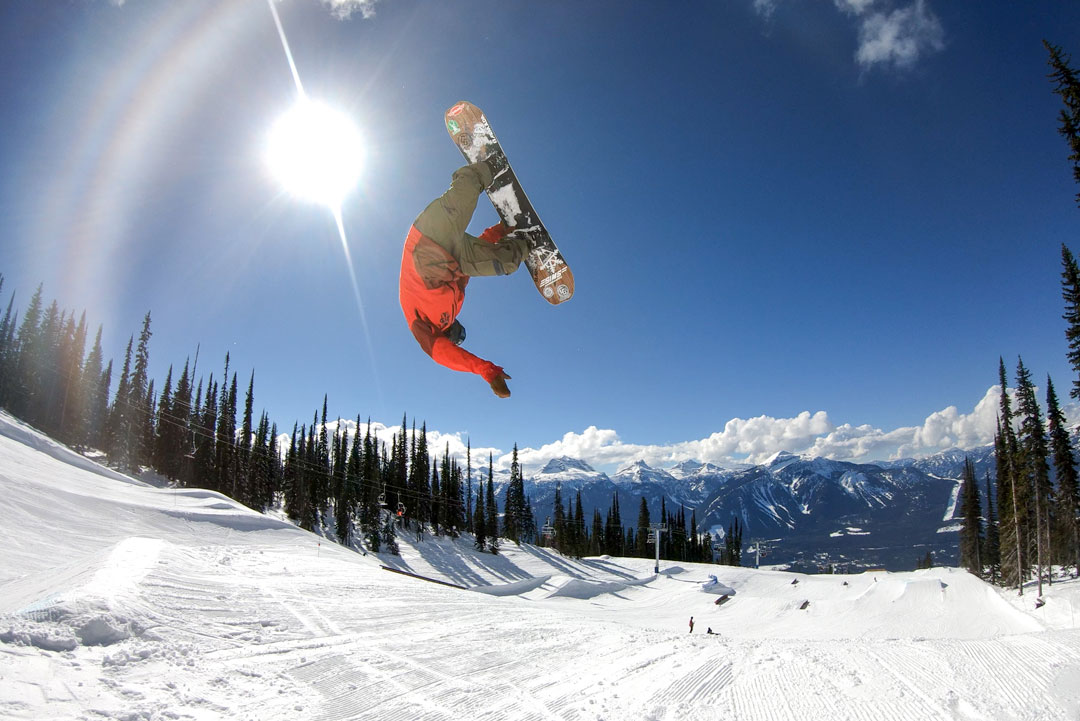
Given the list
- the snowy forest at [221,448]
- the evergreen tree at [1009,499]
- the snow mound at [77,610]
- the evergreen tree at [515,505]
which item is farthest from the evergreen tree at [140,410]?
the evergreen tree at [1009,499]

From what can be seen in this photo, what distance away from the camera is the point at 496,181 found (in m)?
4.90

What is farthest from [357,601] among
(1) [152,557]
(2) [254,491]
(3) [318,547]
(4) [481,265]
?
(2) [254,491]

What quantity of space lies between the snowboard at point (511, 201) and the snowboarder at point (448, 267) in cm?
48

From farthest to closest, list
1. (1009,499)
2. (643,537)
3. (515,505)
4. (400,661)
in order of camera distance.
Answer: (643,537), (515,505), (1009,499), (400,661)

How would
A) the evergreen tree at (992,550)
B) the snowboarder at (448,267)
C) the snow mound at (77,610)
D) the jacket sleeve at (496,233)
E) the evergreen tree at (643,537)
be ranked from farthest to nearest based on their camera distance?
1. the evergreen tree at (643,537)
2. the evergreen tree at (992,550)
3. the jacket sleeve at (496,233)
4. the snow mound at (77,610)
5. the snowboarder at (448,267)

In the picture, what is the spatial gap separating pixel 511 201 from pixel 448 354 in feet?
5.98

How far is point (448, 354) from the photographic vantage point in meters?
4.23

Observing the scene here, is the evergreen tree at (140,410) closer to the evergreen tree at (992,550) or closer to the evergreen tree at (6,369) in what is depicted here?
the evergreen tree at (6,369)

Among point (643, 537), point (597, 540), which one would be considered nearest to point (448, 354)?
point (597, 540)

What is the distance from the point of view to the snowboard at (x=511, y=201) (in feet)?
16.3

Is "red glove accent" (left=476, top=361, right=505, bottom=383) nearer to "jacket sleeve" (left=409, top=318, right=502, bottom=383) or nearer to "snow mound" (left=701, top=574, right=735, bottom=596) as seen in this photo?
"jacket sleeve" (left=409, top=318, right=502, bottom=383)

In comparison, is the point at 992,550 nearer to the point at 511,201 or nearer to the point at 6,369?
the point at 511,201

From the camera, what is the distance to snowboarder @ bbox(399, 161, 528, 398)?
391 cm

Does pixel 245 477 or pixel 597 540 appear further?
pixel 597 540
